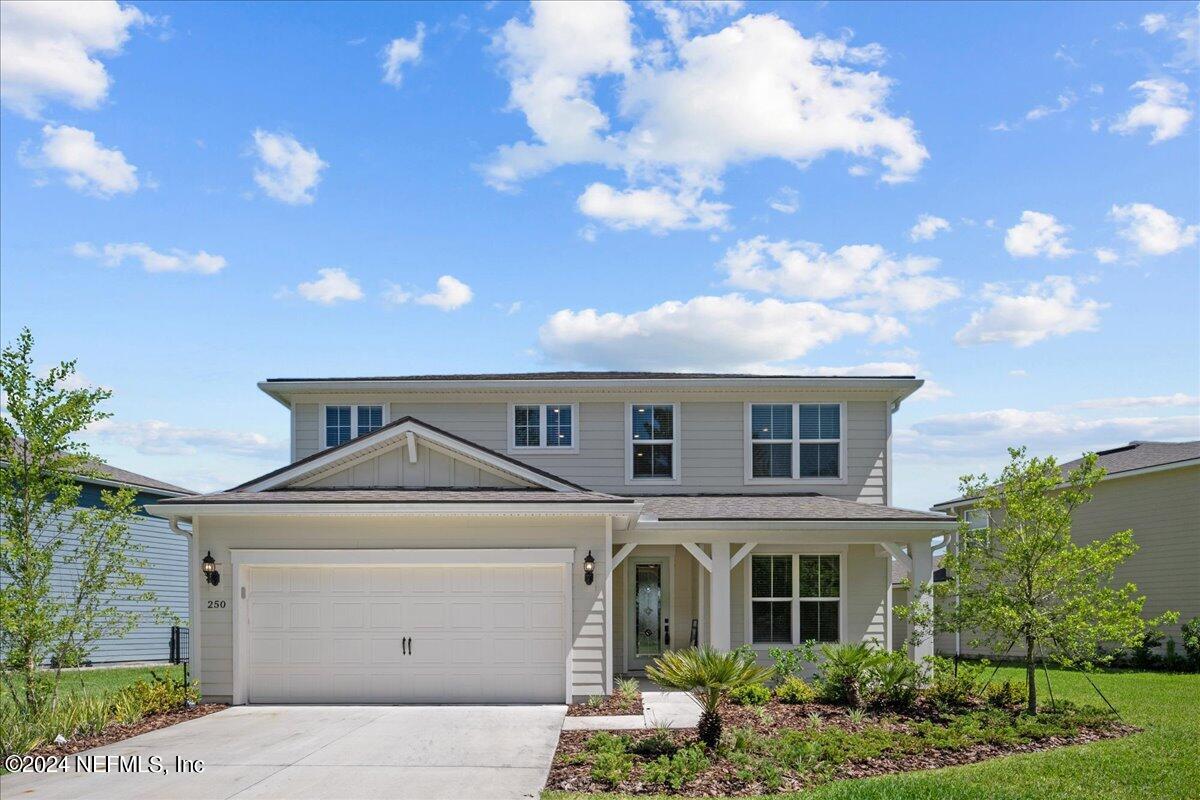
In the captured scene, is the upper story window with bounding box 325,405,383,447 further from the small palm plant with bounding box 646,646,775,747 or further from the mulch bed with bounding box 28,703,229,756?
the small palm plant with bounding box 646,646,775,747

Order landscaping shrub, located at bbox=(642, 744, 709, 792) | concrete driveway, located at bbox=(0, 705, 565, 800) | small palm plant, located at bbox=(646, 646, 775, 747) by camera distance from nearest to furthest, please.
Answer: concrete driveway, located at bbox=(0, 705, 565, 800)
landscaping shrub, located at bbox=(642, 744, 709, 792)
small palm plant, located at bbox=(646, 646, 775, 747)

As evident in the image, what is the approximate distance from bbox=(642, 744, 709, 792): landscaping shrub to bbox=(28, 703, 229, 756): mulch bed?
21.1 ft

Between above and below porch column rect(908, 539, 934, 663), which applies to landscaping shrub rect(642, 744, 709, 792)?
below

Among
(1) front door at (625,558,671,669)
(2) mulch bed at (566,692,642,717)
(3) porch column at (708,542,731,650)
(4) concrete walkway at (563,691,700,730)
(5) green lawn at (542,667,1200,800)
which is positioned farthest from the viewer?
(1) front door at (625,558,671,669)

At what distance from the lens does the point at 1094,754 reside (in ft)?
32.6

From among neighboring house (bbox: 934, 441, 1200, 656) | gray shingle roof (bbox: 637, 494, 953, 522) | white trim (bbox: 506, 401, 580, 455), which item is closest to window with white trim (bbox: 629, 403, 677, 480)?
gray shingle roof (bbox: 637, 494, 953, 522)

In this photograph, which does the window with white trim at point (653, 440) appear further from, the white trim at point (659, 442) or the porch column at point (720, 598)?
the porch column at point (720, 598)

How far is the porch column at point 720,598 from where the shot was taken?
48.5ft

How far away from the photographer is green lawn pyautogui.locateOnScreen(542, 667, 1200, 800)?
8.27 meters

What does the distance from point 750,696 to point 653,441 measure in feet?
20.8

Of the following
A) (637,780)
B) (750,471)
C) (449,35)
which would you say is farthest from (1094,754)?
(449,35)

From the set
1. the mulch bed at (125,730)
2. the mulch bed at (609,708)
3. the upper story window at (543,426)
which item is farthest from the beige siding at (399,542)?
the upper story window at (543,426)

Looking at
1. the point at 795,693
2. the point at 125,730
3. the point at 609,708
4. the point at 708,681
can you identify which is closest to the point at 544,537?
the point at 609,708

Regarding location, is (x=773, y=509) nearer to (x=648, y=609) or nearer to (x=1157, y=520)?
(x=648, y=609)
